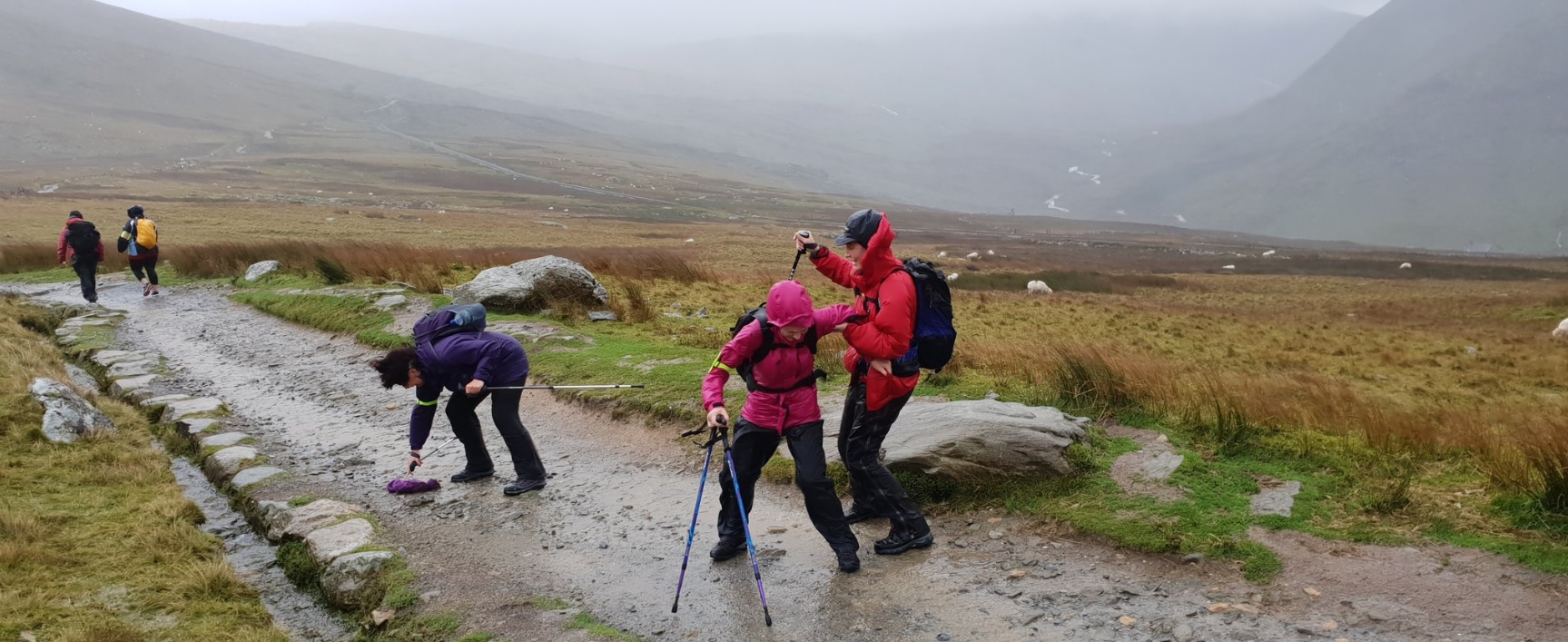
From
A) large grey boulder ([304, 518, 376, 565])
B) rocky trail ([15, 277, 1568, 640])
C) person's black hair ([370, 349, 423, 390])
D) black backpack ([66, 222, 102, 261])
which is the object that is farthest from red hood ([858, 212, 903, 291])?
black backpack ([66, 222, 102, 261])

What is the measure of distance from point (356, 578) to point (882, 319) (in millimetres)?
4232

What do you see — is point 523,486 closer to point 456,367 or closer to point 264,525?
point 456,367

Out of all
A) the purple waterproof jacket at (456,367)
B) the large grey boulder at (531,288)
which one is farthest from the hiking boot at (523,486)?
the large grey boulder at (531,288)

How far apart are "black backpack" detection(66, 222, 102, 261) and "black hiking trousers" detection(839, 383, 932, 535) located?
2012 centimetres

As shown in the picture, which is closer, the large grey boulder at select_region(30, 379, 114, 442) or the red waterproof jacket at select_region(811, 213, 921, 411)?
the red waterproof jacket at select_region(811, 213, 921, 411)

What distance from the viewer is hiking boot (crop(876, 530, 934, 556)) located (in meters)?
6.60

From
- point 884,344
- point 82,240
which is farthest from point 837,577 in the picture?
point 82,240

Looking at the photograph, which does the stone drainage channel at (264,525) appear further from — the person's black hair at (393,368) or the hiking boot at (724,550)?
the hiking boot at (724,550)

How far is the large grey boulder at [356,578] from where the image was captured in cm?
641

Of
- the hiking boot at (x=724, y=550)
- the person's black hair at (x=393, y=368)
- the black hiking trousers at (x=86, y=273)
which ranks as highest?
the person's black hair at (x=393, y=368)

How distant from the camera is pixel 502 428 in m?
8.38

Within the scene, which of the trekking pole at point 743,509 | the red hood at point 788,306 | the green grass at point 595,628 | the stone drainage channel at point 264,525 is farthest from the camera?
the stone drainage channel at point 264,525

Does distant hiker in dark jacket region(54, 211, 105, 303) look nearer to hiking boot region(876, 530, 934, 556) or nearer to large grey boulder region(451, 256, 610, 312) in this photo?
large grey boulder region(451, 256, 610, 312)

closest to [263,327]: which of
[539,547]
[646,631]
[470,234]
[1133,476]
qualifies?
[539,547]
